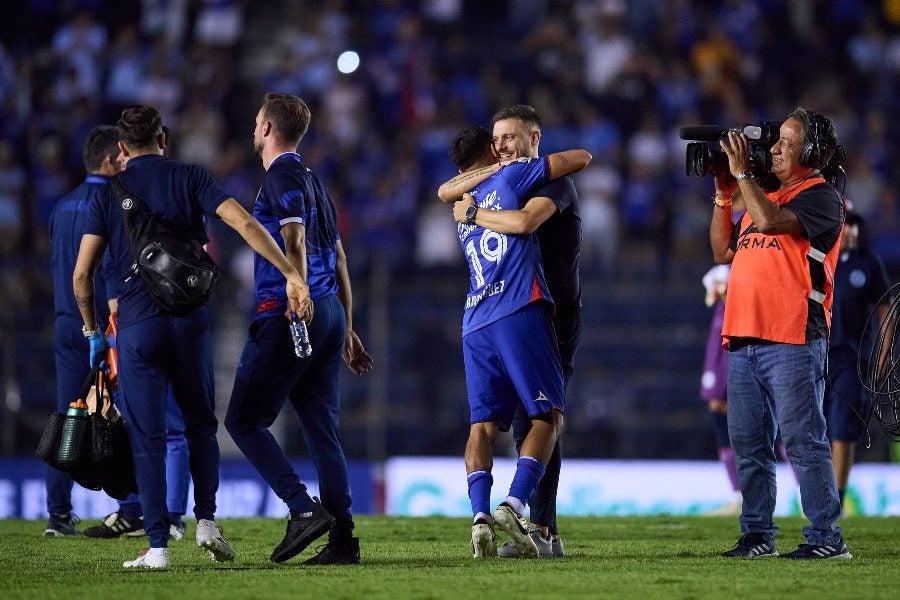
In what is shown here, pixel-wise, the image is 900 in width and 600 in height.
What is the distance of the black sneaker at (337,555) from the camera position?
6.93 meters

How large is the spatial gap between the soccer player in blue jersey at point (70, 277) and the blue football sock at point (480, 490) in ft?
9.23

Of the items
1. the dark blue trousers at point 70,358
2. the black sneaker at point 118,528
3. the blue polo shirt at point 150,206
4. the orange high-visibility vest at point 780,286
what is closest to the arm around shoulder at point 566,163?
the orange high-visibility vest at point 780,286

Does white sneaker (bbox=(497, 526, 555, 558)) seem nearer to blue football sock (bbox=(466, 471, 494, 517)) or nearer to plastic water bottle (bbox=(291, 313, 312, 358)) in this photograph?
blue football sock (bbox=(466, 471, 494, 517))

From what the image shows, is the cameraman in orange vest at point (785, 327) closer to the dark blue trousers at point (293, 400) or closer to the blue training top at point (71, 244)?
the dark blue trousers at point (293, 400)

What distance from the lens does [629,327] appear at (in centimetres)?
1537

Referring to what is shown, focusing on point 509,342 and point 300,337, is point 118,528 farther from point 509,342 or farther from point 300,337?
point 509,342

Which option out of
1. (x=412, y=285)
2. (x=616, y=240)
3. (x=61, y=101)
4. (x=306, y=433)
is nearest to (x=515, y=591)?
(x=306, y=433)

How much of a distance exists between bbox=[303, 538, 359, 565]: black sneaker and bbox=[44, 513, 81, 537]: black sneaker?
2431 millimetres

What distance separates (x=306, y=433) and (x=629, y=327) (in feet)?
28.7

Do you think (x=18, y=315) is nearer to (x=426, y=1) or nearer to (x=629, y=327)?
(x=629, y=327)

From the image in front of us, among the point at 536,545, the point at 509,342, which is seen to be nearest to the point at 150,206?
the point at 509,342

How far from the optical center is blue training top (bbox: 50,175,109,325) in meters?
Result: 8.63

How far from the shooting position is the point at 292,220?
676 centimetres

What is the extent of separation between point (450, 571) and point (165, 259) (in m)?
1.93
